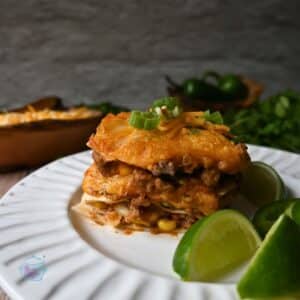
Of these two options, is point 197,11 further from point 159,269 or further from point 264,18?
point 159,269

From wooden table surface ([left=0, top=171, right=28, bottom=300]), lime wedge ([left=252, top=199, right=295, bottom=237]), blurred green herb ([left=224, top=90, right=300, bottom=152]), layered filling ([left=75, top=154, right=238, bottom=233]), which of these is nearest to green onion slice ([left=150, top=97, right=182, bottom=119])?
layered filling ([left=75, top=154, right=238, bottom=233])

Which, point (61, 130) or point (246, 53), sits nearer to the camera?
point (61, 130)

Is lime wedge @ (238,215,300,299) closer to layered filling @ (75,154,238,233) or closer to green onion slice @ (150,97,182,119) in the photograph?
layered filling @ (75,154,238,233)

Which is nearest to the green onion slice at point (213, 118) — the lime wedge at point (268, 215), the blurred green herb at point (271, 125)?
the lime wedge at point (268, 215)

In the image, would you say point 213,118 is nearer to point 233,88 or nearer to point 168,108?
point 168,108

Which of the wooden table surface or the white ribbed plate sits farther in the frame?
the wooden table surface

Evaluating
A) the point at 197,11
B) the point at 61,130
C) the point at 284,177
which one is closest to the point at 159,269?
the point at 284,177
